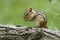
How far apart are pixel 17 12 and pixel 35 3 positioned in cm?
35

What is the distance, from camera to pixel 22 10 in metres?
5.03

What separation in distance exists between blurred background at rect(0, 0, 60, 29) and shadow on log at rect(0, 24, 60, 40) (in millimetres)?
946

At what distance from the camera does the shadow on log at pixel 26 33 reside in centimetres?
288

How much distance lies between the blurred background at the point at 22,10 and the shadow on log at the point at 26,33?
0.95 m

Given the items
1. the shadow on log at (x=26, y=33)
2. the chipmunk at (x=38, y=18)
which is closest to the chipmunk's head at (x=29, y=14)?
the chipmunk at (x=38, y=18)

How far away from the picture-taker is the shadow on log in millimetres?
2875

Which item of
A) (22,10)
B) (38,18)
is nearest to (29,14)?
(38,18)

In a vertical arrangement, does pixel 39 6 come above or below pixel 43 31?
above

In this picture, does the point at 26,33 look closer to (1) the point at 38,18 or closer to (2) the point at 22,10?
(1) the point at 38,18

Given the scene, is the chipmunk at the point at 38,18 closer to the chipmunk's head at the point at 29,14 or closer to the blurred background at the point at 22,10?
the chipmunk's head at the point at 29,14

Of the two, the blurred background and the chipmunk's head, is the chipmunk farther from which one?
the blurred background

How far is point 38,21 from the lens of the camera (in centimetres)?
336

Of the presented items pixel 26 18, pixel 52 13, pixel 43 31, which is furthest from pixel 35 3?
pixel 43 31

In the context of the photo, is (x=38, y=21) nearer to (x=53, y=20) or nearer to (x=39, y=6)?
(x=53, y=20)
